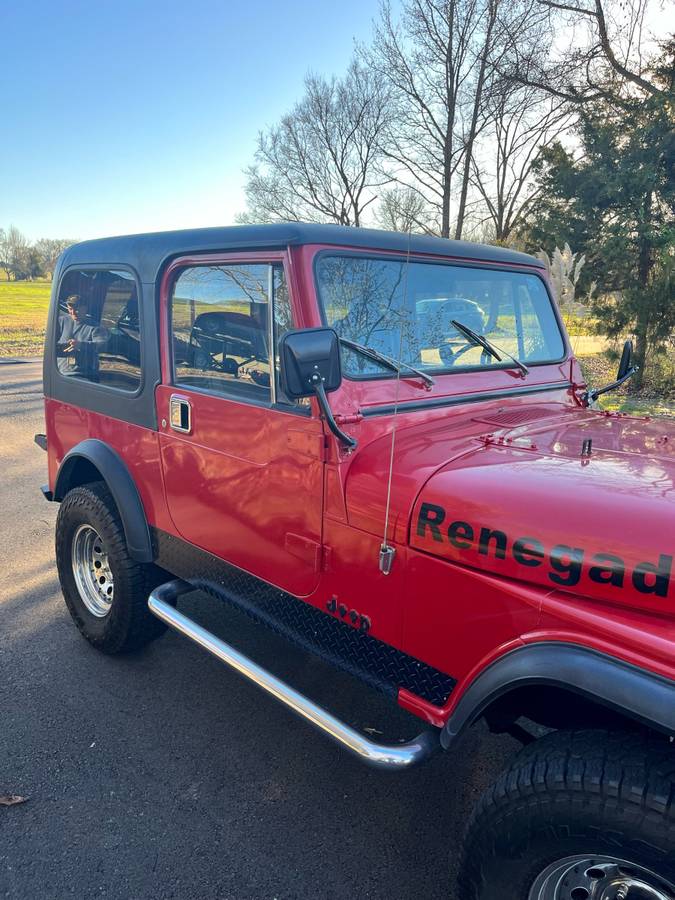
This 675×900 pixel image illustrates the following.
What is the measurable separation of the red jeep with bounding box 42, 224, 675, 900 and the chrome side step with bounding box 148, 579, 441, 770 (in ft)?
0.03

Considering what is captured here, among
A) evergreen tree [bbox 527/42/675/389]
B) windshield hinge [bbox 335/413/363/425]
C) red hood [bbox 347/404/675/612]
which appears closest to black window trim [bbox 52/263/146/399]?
windshield hinge [bbox 335/413/363/425]

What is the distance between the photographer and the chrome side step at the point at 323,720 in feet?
5.83

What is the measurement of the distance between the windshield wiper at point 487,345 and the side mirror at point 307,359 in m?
0.91

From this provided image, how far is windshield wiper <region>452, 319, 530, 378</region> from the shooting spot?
2559mm

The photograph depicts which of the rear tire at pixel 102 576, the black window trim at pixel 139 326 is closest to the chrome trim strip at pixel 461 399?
the black window trim at pixel 139 326

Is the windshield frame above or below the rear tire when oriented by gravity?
above

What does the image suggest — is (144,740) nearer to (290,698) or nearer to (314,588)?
(290,698)

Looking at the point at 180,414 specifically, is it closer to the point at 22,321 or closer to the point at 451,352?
the point at 451,352

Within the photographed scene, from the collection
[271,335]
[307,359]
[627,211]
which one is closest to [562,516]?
[307,359]

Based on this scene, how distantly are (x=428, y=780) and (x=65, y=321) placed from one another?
9.82 feet

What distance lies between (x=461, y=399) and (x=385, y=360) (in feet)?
1.33

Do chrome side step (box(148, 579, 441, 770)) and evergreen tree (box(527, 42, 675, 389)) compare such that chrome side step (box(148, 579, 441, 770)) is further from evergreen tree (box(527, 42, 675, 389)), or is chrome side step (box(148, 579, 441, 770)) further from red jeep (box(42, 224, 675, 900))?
evergreen tree (box(527, 42, 675, 389))

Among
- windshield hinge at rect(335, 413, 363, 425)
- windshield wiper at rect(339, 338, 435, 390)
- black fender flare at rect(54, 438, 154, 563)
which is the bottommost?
black fender flare at rect(54, 438, 154, 563)

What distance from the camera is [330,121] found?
Result: 21.5 meters
